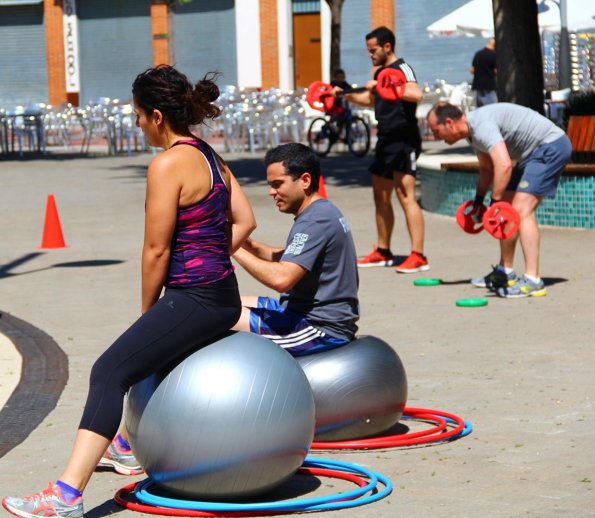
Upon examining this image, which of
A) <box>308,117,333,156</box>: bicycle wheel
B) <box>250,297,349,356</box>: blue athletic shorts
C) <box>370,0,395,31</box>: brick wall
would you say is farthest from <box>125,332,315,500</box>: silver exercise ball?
<box>370,0,395,31</box>: brick wall

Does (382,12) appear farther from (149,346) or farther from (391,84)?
(149,346)

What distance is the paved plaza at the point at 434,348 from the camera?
5613mm

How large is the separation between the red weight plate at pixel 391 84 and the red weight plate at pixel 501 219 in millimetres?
1747

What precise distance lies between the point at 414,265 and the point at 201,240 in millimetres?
6710

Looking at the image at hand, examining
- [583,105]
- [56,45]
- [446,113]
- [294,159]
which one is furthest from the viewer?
[56,45]

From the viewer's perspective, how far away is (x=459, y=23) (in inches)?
990

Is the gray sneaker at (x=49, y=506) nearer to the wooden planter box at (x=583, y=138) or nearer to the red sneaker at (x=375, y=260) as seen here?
the red sneaker at (x=375, y=260)

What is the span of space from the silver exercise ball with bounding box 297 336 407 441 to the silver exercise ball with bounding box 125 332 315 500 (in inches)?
31.1

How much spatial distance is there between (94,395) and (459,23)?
20838 mm

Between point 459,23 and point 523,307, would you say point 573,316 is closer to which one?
point 523,307

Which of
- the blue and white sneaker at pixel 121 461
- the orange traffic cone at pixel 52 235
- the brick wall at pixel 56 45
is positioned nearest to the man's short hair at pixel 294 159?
the blue and white sneaker at pixel 121 461

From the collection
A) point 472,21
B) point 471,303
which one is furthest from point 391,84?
point 472,21

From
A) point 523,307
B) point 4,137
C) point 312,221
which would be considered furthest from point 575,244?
point 4,137

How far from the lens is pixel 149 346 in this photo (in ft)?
17.0
